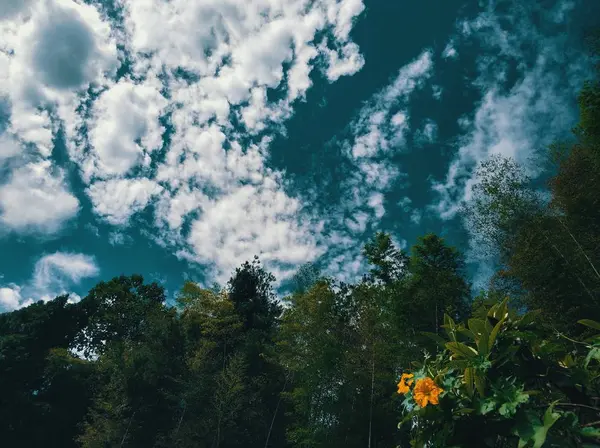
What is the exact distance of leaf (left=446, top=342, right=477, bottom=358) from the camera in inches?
33.8

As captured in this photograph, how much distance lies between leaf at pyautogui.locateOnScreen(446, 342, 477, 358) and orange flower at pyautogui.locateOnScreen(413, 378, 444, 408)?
11 cm

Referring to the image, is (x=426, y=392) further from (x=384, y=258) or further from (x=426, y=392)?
(x=384, y=258)

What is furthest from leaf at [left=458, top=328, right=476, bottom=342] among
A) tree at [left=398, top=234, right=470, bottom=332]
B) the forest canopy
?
tree at [left=398, top=234, right=470, bottom=332]

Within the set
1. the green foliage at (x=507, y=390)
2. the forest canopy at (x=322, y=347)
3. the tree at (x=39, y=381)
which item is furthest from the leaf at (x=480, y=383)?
the tree at (x=39, y=381)

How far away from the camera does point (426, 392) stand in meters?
0.85

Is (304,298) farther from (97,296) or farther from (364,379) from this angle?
(97,296)

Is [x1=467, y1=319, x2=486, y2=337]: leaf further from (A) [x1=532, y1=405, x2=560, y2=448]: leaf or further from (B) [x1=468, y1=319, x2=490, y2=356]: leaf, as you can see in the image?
(A) [x1=532, y1=405, x2=560, y2=448]: leaf

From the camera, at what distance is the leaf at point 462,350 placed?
0.86 m

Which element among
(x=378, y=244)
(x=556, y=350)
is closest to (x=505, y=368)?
(x=556, y=350)

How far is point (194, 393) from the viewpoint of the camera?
11.1m

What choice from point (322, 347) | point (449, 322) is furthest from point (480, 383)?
point (322, 347)

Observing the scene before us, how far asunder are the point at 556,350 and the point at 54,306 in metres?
24.0

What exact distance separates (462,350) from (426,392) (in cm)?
14

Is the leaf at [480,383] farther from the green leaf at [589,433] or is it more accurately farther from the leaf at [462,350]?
the green leaf at [589,433]
